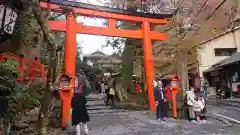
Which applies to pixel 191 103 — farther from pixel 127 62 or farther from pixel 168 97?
pixel 127 62

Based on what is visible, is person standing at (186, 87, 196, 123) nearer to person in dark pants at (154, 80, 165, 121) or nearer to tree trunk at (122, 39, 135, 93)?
person in dark pants at (154, 80, 165, 121)

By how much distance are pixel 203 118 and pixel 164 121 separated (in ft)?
6.41

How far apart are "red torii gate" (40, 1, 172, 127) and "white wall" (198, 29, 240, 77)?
13951 mm

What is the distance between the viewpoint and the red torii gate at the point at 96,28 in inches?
411

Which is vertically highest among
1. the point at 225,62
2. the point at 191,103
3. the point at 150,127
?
the point at 225,62

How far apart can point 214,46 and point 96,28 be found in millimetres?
19347

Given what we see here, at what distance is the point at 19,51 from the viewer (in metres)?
10.2

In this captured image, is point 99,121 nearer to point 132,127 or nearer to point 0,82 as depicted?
point 132,127

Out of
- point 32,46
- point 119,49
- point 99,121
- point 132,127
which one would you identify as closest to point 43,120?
point 132,127

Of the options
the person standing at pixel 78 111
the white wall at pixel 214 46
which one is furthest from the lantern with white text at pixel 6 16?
the white wall at pixel 214 46

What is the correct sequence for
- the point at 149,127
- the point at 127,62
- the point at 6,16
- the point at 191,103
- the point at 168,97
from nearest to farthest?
1. the point at 6,16
2. the point at 149,127
3. the point at 191,103
4. the point at 168,97
5. the point at 127,62

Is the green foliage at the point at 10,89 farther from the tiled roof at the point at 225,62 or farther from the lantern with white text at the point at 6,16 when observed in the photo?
the tiled roof at the point at 225,62

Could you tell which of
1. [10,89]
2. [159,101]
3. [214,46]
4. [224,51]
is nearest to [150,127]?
[159,101]

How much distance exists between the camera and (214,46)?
27438 mm
